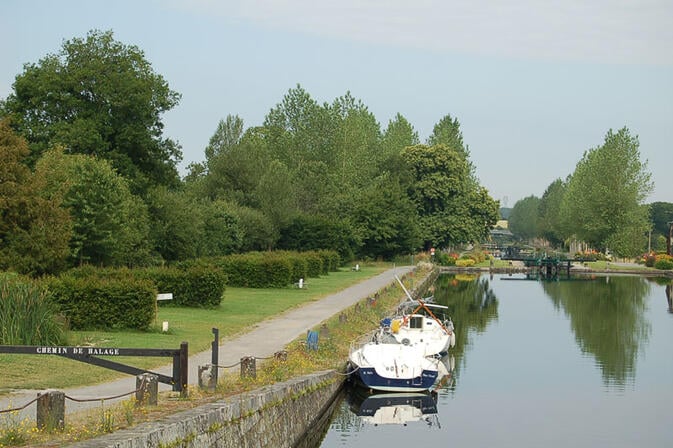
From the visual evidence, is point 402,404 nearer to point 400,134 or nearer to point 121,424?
point 121,424

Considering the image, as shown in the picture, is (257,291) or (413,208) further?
(413,208)

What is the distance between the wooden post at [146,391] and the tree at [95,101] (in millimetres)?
40790

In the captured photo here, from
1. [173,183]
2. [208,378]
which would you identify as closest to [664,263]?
[173,183]

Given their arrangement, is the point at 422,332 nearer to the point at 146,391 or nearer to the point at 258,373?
the point at 258,373

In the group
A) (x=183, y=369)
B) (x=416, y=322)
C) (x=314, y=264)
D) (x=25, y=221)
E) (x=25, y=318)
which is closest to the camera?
(x=183, y=369)

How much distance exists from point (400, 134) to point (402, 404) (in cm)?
10530

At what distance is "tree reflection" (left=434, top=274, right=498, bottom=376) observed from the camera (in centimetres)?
4553

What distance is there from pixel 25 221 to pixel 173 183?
81.6ft

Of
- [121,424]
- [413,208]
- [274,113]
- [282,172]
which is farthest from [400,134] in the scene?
[121,424]

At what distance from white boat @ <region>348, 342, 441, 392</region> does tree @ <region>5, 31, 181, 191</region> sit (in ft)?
102

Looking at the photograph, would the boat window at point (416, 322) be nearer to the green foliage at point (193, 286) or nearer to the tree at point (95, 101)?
the green foliage at point (193, 286)

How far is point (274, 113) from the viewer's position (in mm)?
114312

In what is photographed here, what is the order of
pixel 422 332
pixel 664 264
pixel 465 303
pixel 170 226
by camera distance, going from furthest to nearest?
pixel 664 264 → pixel 465 303 → pixel 170 226 → pixel 422 332

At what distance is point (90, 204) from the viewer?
43.8m
